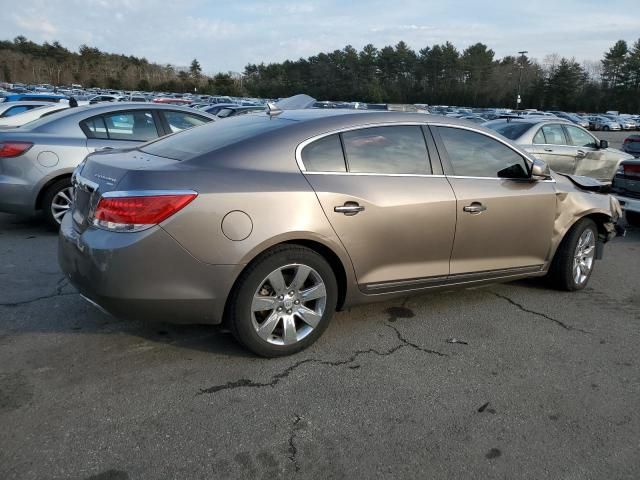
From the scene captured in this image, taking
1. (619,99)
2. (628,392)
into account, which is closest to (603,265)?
(628,392)

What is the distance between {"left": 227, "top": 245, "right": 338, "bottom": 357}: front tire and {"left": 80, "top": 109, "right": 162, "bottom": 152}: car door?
3.89 metres

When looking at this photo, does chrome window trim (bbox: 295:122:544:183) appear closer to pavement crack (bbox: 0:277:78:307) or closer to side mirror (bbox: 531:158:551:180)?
side mirror (bbox: 531:158:551:180)

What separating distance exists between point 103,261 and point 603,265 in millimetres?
5433

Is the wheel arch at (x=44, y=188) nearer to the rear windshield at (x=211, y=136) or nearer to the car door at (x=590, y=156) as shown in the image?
the rear windshield at (x=211, y=136)

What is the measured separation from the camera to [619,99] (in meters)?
78.4

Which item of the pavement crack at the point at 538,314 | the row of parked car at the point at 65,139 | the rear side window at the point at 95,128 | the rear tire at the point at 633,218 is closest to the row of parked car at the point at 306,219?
the pavement crack at the point at 538,314

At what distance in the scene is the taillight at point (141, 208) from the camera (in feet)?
10.00

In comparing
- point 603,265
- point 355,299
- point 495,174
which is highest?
point 495,174

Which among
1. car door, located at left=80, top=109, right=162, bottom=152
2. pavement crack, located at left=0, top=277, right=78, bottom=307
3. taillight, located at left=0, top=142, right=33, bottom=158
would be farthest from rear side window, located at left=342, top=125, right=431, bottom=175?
taillight, located at left=0, top=142, right=33, bottom=158

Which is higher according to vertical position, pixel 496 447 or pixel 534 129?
pixel 534 129

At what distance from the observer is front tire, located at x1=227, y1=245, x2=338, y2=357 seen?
3.30 m

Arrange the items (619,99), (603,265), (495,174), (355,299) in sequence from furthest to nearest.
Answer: (619,99), (603,265), (495,174), (355,299)

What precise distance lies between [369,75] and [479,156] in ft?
324

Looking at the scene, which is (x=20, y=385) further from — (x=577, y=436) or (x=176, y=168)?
(x=577, y=436)
